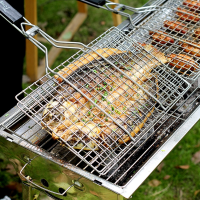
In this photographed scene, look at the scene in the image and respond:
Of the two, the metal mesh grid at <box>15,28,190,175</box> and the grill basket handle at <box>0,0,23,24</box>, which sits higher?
the grill basket handle at <box>0,0,23,24</box>

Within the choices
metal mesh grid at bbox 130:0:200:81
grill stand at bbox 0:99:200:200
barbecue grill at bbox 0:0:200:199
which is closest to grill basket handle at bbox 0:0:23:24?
barbecue grill at bbox 0:0:200:199

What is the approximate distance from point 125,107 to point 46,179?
971 mm

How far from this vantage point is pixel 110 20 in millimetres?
6609

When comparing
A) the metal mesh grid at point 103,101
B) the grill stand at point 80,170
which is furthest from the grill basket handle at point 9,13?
the grill stand at point 80,170

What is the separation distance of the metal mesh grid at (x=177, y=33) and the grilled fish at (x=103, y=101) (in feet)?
0.76

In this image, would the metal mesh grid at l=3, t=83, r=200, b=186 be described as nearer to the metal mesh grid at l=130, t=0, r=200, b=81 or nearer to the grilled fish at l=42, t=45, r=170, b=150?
the grilled fish at l=42, t=45, r=170, b=150

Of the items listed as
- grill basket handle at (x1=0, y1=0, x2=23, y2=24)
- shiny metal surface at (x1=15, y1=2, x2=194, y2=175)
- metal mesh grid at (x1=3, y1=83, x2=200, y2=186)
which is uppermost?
grill basket handle at (x1=0, y1=0, x2=23, y2=24)

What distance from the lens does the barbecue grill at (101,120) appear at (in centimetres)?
203

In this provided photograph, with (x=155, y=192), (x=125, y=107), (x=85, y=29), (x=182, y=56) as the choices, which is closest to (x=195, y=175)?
(x=155, y=192)

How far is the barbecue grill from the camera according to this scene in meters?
2.03

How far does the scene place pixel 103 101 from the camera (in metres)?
2.31

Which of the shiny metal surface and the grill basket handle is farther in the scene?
the grill basket handle

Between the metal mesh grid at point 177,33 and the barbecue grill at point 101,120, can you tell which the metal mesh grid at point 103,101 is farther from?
the metal mesh grid at point 177,33

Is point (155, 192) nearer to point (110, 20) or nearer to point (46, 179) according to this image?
point (46, 179)
